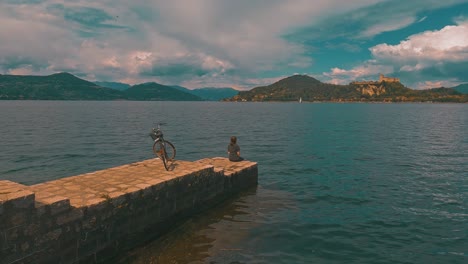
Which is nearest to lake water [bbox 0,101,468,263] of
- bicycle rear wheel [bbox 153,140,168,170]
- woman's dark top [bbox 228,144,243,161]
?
woman's dark top [bbox 228,144,243,161]

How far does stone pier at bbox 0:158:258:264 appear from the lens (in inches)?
329

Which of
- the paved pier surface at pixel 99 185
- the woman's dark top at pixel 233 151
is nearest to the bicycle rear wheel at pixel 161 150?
the paved pier surface at pixel 99 185

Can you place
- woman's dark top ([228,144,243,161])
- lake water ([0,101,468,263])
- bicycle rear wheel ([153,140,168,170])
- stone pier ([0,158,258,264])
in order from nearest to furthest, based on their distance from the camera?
stone pier ([0,158,258,264]) → lake water ([0,101,468,263]) → bicycle rear wheel ([153,140,168,170]) → woman's dark top ([228,144,243,161])

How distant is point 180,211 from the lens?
14.2 metres

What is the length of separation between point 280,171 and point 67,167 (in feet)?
61.7

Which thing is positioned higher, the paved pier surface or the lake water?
the paved pier surface

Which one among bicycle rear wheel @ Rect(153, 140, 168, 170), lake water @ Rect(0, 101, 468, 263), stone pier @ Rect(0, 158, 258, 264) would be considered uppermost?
bicycle rear wheel @ Rect(153, 140, 168, 170)

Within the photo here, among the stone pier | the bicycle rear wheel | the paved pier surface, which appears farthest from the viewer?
the bicycle rear wheel

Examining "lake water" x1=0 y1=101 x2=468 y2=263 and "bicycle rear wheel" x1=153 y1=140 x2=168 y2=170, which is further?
"bicycle rear wheel" x1=153 y1=140 x2=168 y2=170

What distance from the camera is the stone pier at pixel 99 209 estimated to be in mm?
8352

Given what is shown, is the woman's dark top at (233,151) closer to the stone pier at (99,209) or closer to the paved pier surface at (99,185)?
the stone pier at (99,209)

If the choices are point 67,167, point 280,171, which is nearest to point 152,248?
point 280,171

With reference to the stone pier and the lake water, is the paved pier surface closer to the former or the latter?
the stone pier

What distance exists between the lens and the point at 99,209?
10.4 meters
